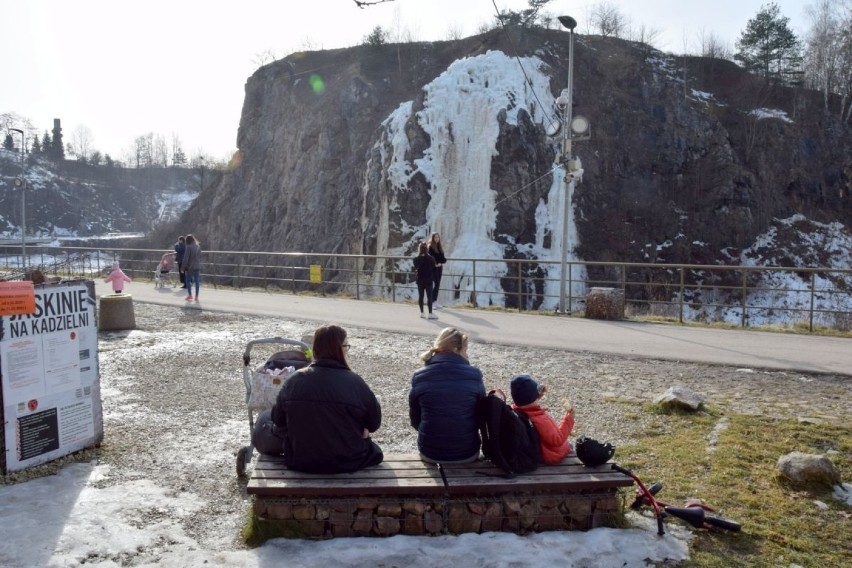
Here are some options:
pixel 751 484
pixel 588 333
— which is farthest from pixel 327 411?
pixel 588 333

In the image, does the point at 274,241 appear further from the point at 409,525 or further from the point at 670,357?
the point at 409,525

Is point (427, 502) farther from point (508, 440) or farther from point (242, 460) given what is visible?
point (242, 460)

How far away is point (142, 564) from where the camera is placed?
4070mm

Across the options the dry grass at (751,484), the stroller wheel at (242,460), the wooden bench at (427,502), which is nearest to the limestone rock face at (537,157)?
the dry grass at (751,484)

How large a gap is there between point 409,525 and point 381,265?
1231 inches


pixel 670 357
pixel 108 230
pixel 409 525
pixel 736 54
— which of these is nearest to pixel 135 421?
pixel 409 525

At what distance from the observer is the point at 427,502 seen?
4457 mm

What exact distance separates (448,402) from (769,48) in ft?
173

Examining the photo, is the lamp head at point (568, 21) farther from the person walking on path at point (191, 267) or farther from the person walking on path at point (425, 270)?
the person walking on path at point (191, 267)

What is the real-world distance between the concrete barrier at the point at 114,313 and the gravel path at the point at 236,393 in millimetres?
345

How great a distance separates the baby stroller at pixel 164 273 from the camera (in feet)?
78.3

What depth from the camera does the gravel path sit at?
5648 mm

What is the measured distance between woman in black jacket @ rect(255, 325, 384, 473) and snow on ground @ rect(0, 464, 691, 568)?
510 millimetres

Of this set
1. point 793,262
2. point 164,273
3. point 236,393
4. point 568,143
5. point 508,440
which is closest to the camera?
point 508,440
